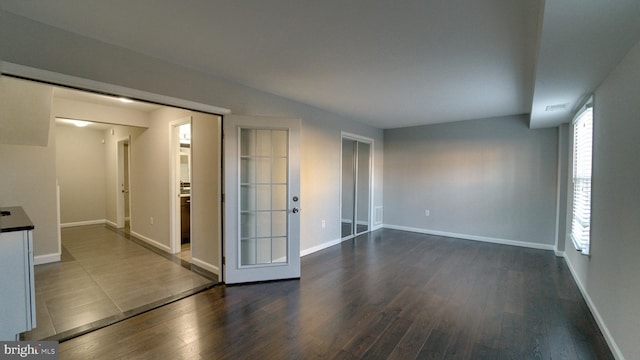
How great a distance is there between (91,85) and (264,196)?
2028 mm

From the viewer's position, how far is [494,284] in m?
3.38

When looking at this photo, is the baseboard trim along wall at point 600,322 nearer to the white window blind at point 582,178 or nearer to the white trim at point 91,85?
the white window blind at point 582,178

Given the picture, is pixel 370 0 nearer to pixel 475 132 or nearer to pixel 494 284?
pixel 494 284

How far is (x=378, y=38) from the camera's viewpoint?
2.22 meters

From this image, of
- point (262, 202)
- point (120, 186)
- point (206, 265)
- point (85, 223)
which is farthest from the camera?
point (85, 223)

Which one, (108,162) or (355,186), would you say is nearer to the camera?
(355,186)

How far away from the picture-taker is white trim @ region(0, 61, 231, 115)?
75.6 inches

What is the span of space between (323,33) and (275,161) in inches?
70.7

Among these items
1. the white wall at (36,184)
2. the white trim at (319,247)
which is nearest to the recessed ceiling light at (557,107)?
the white trim at (319,247)

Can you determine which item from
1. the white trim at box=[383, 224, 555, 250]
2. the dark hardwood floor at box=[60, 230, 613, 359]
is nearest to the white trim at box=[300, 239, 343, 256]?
the dark hardwood floor at box=[60, 230, 613, 359]

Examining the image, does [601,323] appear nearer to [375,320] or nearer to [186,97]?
[375,320]

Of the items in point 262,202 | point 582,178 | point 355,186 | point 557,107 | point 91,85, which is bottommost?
point 262,202

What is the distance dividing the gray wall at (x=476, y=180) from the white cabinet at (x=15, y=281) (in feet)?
20.0

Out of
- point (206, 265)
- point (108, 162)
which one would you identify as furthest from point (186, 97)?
point (108, 162)
